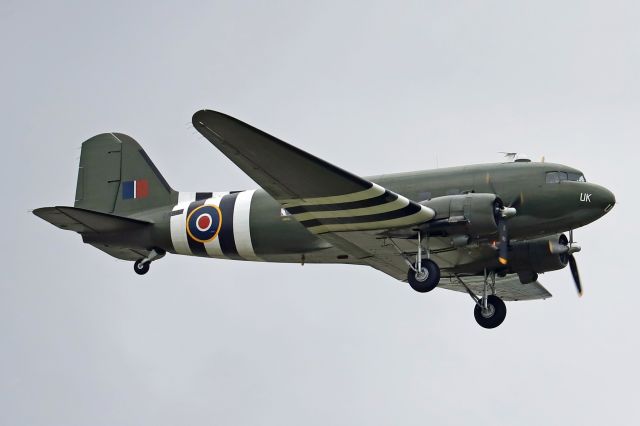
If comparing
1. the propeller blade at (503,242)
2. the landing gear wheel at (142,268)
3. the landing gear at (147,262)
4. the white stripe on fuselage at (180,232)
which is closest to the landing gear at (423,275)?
the propeller blade at (503,242)

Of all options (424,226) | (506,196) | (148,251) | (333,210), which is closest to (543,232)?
(506,196)

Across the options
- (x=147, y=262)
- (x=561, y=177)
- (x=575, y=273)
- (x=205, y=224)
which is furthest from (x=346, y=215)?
(x=575, y=273)

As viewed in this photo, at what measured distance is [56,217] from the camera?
2762 centimetres

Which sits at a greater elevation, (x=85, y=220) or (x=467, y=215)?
(x=467, y=215)

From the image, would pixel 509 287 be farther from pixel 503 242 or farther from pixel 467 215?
pixel 467 215

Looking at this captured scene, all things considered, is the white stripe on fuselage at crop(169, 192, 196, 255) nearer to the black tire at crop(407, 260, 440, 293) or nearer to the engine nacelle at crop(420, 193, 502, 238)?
the black tire at crop(407, 260, 440, 293)

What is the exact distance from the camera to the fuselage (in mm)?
25781

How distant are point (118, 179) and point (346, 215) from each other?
803 centimetres

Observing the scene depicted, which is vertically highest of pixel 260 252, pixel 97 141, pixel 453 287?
pixel 97 141

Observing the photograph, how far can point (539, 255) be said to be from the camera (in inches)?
1120

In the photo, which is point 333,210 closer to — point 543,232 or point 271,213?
point 271,213

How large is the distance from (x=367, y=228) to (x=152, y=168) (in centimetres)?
747

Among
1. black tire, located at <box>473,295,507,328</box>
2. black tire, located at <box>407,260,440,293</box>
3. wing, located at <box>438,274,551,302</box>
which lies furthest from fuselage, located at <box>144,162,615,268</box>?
wing, located at <box>438,274,551,302</box>

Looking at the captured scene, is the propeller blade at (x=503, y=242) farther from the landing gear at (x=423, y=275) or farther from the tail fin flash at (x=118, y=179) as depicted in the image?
the tail fin flash at (x=118, y=179)
